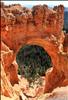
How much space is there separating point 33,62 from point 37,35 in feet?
41.5

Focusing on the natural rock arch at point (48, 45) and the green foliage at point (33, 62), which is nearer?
the natural rock arch at point (48, 45)

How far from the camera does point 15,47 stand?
68.9 feet

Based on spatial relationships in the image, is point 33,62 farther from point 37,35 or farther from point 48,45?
point 37,35

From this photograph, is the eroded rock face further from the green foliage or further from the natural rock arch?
the green foliage

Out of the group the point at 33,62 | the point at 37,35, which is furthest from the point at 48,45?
the point at 33,62

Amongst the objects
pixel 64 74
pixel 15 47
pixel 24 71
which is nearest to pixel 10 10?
pixel 15 47

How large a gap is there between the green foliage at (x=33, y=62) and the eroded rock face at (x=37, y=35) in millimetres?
7114

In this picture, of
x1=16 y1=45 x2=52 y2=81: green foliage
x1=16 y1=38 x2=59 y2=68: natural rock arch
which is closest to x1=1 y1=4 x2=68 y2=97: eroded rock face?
x1=16 y1=38 x2=59 y2=68: natural rock arch

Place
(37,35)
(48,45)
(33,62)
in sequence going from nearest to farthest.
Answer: (37,35)
(48,45)
(33,62)

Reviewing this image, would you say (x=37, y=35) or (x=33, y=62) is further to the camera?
(x=33, y=62)

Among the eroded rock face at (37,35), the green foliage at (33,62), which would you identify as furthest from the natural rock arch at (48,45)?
the green foliage at (33,62)

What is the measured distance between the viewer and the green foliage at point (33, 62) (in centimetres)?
3125

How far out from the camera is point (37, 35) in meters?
21.6

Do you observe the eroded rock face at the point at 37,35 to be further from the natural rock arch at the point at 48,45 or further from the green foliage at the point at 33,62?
the green foliage at the point at 33,62
